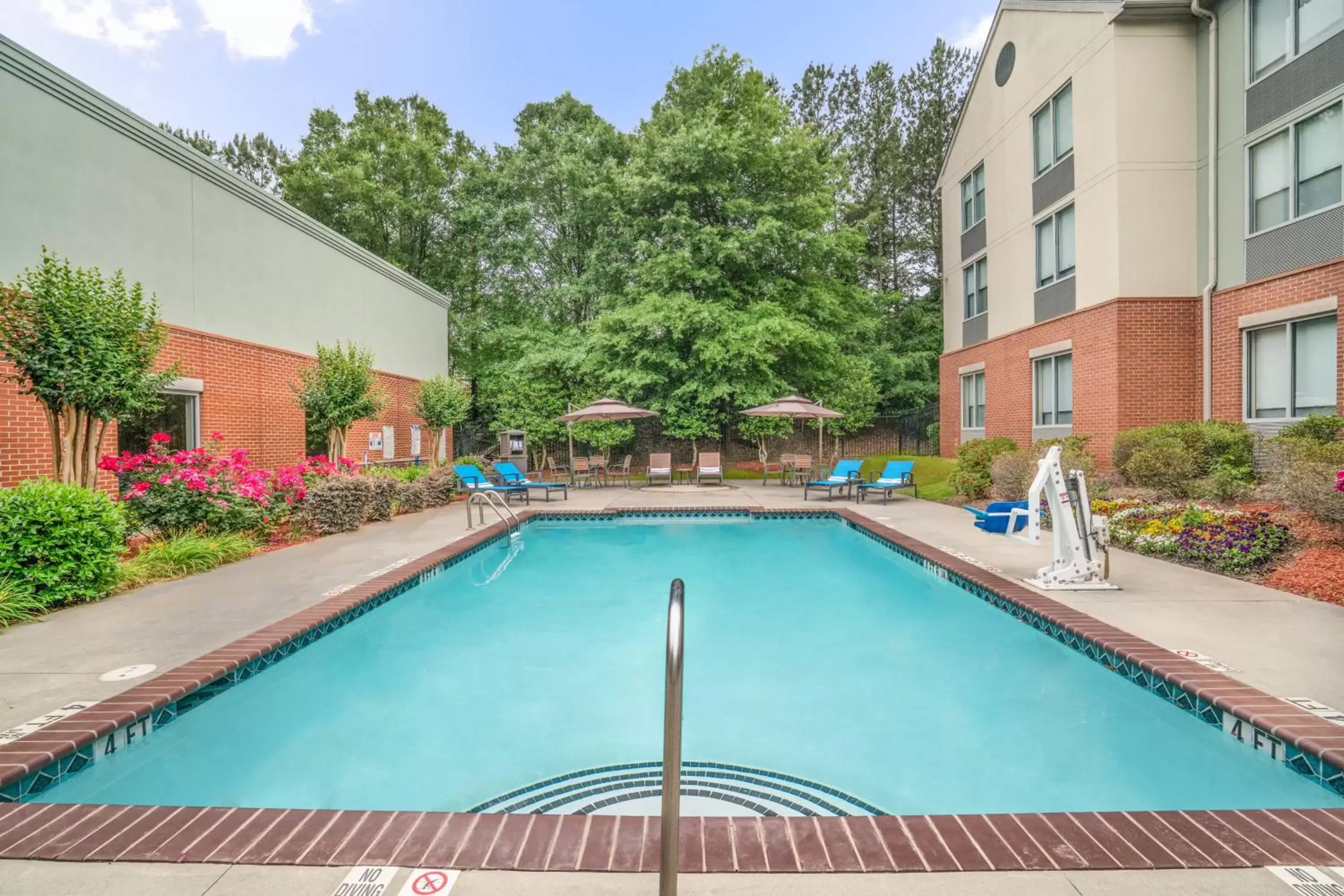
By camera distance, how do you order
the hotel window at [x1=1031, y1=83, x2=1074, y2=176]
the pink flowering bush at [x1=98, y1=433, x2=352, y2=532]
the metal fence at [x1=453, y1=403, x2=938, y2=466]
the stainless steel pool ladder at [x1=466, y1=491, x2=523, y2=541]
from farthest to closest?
1. the metal fence at [x1=453, y1=403, x2=938, y2=466]
2. the hotel window at [x1=1031, y1=83, x2=1074, y2=176]
3. the stainless steel pool ladder at [x1=466, y1=491, x2=523, y2=541]
4. the pink flowering bush at [x1=98, y1=433, x2=352, y2=532]

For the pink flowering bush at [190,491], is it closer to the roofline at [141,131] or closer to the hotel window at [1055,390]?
the roofline at [141,131]

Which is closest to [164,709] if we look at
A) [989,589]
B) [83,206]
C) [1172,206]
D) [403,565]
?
[403,565]

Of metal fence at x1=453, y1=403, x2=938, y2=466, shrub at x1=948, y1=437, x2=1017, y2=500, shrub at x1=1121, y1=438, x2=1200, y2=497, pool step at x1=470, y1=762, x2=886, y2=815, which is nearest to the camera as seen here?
pool step at x1=470, y1=762, x2=886, y2=815

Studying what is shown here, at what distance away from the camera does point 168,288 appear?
32.5ft

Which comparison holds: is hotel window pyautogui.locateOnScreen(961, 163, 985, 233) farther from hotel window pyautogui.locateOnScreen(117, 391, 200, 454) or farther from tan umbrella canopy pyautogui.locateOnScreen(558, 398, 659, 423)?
hotel window pyautogui.locateOnScreen(117, 391, 200, 454)

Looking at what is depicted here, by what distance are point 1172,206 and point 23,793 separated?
15.0 meters

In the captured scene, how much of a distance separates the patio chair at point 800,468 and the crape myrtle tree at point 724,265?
2.25 metres

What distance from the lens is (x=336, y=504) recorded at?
10141 millimetres

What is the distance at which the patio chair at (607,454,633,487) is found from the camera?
18984 millimetres

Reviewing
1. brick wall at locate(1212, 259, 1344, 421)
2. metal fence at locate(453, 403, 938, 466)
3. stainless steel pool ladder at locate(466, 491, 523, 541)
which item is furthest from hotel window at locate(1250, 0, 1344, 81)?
metal fence at locate(453, 403, 938, 466)

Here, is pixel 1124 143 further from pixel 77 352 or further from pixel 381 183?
pixel 381 183

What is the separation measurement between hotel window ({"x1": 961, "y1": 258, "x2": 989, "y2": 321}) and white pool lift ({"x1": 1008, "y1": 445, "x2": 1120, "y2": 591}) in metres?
12.2

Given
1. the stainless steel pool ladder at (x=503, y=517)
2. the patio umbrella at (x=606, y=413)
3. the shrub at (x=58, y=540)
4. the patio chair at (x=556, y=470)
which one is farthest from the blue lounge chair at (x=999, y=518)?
the patio chair at (x=556, y=470)

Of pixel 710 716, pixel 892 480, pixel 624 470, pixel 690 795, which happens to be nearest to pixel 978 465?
pixel 892 480
